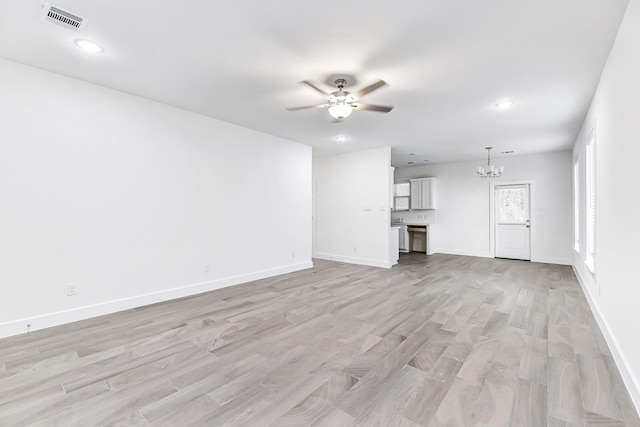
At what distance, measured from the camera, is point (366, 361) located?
243cm

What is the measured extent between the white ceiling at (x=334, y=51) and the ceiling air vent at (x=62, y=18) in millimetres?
46

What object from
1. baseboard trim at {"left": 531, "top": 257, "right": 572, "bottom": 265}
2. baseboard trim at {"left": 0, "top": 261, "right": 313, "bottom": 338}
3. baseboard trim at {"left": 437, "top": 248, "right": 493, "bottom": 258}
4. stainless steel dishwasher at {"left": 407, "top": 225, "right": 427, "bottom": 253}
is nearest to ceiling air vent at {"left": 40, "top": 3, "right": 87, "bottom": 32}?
baseboard trim at {"left": 0, "top": 261, "right": 313, "bottom": 338}

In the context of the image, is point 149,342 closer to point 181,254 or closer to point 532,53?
point 181,254

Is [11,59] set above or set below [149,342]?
above

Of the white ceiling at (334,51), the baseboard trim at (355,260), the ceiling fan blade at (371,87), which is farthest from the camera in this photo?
the baseboard trim at (355,260)

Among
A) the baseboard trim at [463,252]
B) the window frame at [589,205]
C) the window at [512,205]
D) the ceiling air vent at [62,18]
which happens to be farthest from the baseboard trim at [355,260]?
the ceiling air vent at [62,18]

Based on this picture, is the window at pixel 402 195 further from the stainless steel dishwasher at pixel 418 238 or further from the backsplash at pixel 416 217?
the stainless steel dishwasher at pixel 418 238

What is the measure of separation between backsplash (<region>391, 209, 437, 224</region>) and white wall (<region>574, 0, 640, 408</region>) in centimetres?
557

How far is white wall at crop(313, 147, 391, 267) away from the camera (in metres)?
6.46

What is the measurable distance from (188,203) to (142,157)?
0.84 m

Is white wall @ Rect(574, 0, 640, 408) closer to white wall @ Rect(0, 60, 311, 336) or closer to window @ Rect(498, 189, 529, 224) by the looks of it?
white wall @ Rect(0, 60, 311, 336)

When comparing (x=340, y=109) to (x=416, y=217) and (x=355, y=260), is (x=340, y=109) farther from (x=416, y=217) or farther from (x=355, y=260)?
(x=416, y=217)

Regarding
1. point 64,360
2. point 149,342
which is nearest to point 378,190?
point 149,342

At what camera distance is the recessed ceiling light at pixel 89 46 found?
2.54 metres
